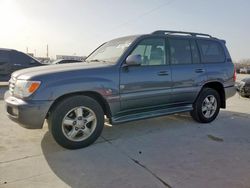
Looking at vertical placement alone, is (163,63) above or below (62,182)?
above

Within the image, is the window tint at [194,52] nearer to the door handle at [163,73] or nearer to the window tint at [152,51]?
the window tint at [152,51]

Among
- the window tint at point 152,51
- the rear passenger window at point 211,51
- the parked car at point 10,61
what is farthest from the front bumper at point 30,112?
the parked car at point 10,61

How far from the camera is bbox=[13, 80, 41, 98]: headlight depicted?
Result: 349 cm

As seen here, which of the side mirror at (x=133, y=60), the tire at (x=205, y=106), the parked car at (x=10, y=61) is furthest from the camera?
the parked car at (x=10, y=61)

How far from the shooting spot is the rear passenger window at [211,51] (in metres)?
5.45

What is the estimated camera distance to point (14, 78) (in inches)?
156

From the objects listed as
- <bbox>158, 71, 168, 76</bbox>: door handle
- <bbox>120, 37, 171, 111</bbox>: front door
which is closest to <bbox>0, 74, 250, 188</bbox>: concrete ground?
<bbox>120, 37, 171, 111</bbox>: front door

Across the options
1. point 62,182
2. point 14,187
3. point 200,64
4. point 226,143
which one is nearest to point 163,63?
point 200,64

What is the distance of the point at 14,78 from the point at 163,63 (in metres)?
2.60

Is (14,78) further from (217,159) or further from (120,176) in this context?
(217,159)

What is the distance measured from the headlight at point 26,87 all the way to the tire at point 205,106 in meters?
3.39

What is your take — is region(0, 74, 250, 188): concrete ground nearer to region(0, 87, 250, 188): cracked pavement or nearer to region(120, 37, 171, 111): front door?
region(0, 87, 250, 188): cracked pavement

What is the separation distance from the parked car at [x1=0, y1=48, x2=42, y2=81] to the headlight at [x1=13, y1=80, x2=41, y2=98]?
24.9 ft

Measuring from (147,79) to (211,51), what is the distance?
2.08 m
